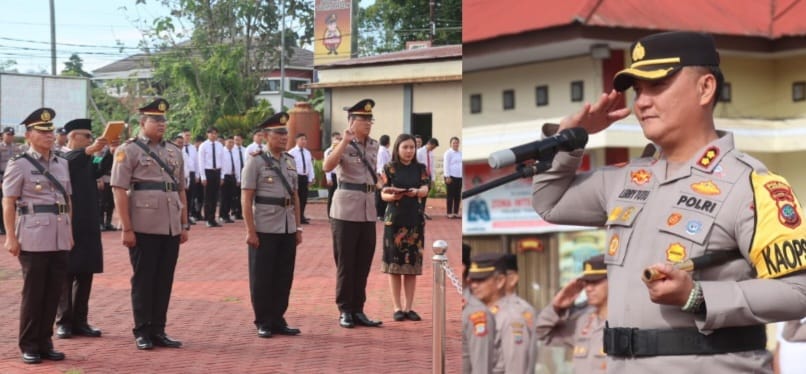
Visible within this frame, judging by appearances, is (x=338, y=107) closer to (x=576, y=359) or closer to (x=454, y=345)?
(x=454, y=345)

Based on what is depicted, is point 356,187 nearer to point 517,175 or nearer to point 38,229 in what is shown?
point 38,229

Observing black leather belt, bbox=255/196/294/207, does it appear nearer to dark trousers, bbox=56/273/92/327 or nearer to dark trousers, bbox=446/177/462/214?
dark trousers, bbox=56/273/92/327

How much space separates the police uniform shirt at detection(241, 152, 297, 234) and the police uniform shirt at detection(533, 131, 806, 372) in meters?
5.40

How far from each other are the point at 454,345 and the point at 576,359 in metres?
4.83

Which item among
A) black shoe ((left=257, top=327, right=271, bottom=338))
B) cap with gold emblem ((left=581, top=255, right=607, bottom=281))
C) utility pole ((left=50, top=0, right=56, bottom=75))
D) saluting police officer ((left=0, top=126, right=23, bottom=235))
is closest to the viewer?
cap with gold emblem ((left=581, top=255, right=607, bottom=281))

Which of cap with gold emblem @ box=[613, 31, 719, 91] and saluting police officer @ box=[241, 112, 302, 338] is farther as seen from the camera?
saluting police officer @ box=[241, 112, 302, 338]

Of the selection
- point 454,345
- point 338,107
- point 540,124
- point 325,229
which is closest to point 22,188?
point 454,345

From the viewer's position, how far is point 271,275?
759 centimetres

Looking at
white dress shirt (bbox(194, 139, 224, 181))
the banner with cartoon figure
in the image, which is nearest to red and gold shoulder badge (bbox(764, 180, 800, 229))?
the banner with cartoon figure

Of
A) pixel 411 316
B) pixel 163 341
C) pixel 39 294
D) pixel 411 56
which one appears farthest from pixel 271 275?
pixel 411 56

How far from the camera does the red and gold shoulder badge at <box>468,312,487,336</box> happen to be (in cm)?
207

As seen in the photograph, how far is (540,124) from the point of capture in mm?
2045

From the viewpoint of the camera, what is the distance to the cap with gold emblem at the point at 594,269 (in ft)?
6.98

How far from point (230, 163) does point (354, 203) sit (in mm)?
8927
